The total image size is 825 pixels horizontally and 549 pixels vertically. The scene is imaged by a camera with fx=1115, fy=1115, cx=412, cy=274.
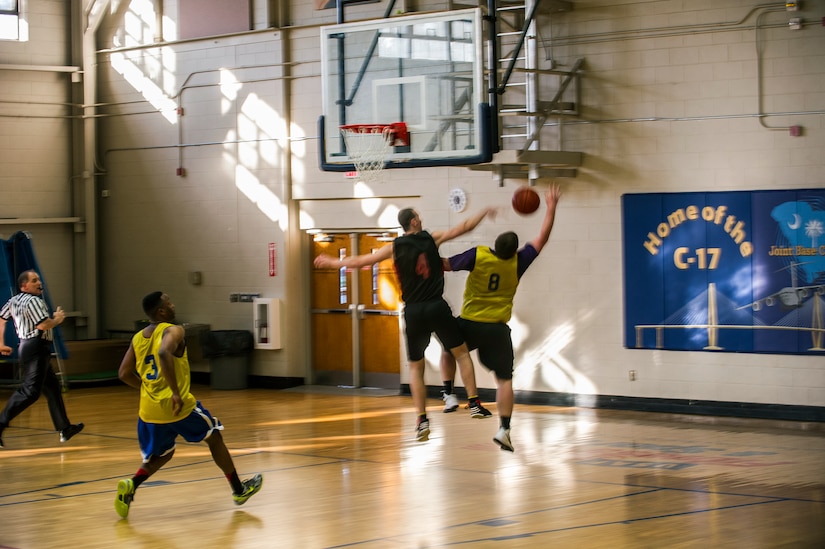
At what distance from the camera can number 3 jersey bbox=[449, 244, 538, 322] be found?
29.4 ft

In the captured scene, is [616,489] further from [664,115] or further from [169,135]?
[169,135]

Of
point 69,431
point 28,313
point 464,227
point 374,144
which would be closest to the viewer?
point 464,227

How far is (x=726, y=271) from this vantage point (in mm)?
12453

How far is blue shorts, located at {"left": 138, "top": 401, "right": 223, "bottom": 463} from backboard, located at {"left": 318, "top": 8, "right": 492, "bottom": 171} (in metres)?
4.24

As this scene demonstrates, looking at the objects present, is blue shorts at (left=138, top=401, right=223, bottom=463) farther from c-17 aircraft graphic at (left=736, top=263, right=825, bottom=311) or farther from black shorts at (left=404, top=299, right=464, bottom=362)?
c-17 aircraft graphic at (left=736, top=263, right=825, bottom=311)

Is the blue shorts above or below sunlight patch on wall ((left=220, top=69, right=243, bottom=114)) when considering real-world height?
below

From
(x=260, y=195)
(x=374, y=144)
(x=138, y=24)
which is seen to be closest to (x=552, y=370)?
(x=374, y=144)

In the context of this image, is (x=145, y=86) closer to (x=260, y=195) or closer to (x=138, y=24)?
(x=138, y=24)

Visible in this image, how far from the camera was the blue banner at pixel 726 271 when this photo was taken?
473 inches

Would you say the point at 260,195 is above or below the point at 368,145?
below

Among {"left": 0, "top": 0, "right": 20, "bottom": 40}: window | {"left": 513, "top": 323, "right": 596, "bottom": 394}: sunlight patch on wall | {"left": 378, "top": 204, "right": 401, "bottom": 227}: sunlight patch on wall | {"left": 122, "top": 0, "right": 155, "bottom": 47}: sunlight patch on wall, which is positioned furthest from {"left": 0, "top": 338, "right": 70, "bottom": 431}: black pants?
{"left": 0, "top": 0, "right": 20, "bottom": 40}: window

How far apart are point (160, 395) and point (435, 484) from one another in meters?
2.42

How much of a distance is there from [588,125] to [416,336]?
5253 millimetres

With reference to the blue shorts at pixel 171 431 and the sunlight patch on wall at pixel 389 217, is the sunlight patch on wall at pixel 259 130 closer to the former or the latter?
the sunlight patch on wall at pixel 389 217
